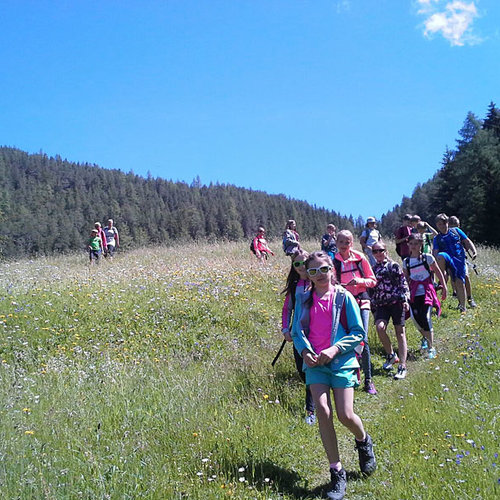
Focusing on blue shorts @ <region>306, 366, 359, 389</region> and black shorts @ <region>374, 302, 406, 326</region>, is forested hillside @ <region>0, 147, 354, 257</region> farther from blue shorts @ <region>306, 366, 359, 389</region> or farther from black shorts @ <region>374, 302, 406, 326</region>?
blue shorts @ <region>306, 366, 359, 389</region>

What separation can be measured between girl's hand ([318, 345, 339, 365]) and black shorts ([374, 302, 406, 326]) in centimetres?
329

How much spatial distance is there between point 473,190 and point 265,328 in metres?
31.1

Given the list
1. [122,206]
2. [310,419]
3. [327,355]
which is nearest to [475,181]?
[310,419]

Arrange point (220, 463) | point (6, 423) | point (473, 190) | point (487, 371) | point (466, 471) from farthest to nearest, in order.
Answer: point (473, 190) → point (487, 371) → point (6, 423) → point (220, 463) → point (466, 471)

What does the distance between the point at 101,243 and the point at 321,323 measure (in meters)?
15.5

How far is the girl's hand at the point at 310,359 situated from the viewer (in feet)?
11.8

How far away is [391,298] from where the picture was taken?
6609 millimetres

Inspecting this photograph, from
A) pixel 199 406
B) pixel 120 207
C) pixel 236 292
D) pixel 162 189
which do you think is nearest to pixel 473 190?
pixel 236 292

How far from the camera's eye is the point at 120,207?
116 metres

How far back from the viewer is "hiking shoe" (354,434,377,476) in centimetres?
381

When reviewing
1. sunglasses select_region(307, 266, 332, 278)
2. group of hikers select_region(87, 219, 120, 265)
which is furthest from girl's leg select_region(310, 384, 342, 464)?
group of hikers select_region(87, 219, 120, 265)

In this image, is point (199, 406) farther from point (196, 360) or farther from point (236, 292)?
point (236, 292)

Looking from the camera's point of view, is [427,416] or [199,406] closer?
[427,416]

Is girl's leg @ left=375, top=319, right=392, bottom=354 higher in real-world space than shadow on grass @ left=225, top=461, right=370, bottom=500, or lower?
higher
